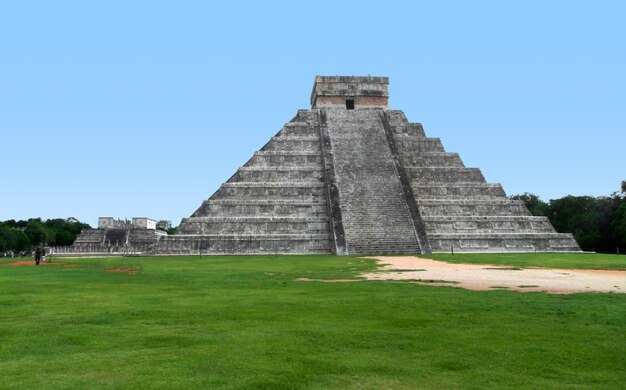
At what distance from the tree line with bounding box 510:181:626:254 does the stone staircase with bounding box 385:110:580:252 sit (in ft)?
46.2

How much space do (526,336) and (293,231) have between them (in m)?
24.7

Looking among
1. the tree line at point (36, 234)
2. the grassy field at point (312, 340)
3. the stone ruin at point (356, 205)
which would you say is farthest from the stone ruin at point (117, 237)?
the tree line at point (36, 234)

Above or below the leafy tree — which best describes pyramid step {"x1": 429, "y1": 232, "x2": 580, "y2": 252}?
below

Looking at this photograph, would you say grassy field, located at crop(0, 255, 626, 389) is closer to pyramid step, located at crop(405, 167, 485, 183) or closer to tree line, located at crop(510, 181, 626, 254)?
pyramid step, located at crop(405, 167, 485, 183)

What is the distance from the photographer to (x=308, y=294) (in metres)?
12.0

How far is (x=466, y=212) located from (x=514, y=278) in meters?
18.3

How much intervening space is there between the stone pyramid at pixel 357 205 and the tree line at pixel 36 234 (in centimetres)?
5008

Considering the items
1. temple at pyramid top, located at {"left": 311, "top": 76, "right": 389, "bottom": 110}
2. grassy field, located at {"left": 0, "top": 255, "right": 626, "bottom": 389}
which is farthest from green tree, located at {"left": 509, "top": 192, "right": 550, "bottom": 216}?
grassy field, located at {"left": 0, "top": 255, "right": 626, "bottom": 389}

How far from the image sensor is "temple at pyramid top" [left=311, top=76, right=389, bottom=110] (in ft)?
141

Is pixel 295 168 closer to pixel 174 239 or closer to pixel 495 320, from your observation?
pixel 174 239

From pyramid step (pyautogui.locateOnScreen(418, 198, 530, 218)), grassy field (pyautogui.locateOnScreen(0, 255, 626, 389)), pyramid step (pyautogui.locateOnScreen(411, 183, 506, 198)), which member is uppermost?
pyramid step (pyautogui.locateOnScreen(411, 183, 506, 198))

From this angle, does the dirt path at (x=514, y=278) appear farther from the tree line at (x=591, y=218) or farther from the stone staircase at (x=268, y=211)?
the tree line at (x=591, y=218)

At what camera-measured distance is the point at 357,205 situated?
32562 mm

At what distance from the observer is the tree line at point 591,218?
155 feet
